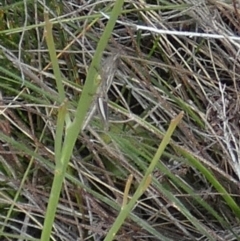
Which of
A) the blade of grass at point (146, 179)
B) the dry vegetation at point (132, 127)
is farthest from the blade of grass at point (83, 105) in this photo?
the dry vegetation at point (132, 127)

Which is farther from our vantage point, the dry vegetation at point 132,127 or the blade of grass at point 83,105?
the dry vegetation at point 132,127

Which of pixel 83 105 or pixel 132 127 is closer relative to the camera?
pixel 83 105

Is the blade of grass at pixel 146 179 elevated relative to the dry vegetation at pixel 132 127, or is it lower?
elevated

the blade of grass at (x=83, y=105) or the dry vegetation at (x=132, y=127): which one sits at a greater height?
the blade of grass at (x=83, y=105)

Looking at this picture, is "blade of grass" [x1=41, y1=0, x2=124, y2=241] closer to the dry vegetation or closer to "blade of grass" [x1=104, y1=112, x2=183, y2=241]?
"blade of grass" [x1=104, y1=112, x2=183, y2=241]

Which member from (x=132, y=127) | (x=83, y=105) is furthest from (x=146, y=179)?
(x=132, y=127)

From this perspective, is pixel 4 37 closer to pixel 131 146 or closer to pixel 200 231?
pixel 131 146

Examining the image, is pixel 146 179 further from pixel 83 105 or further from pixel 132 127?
pixel 132 127

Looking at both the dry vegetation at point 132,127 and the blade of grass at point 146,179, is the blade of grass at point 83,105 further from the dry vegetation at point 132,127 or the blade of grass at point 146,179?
the dry vegetation at point 132,127
